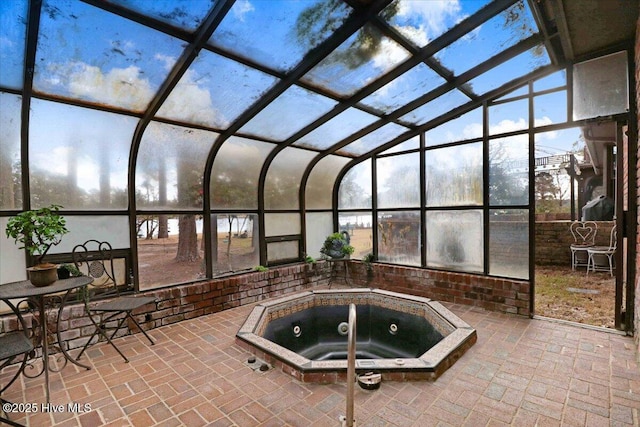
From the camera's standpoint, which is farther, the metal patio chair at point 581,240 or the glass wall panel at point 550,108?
the metal patio chair at point 581,240

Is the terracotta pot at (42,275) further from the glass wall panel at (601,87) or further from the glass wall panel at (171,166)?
the glass wall panel at (601,87)

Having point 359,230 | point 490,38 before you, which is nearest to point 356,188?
point 359,230

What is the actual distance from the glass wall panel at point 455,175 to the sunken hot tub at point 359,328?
1766 millimetres

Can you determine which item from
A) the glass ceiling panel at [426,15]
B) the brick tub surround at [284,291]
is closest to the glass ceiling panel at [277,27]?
the glass ceiling panel at [426,15]

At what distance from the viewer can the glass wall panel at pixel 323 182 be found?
19.5 feet

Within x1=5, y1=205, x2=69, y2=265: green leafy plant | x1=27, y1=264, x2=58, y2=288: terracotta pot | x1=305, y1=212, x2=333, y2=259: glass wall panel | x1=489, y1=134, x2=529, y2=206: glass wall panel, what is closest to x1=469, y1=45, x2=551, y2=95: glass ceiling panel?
x1=489, y1=134, x2=529, y2=206: glass wall panel

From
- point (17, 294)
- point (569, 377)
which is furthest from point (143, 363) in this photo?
point (569, 377)

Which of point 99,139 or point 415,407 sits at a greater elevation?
point 99,139

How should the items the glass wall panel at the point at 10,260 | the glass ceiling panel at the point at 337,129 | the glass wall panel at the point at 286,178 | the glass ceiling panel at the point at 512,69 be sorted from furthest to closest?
the glass wall panel at the point at 286,178, the glass ceiling panel at the point at 337,129, the glass ceiling panel at the point at 512,69, the glass wall panel at the point at 10,260

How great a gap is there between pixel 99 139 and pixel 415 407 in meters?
4.25

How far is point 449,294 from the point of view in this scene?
4.79 metres

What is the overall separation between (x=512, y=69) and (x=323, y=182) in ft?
11.9

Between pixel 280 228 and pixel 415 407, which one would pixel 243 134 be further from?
pixel 415 407

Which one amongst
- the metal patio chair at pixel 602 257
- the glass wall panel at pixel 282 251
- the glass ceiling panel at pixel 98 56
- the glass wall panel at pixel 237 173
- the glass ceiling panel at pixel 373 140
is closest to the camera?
the glass ceiling panel at pixel 98 56
